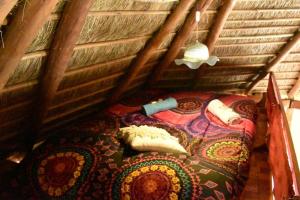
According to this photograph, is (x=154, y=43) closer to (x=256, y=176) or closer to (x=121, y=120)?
(x=121, y=120)

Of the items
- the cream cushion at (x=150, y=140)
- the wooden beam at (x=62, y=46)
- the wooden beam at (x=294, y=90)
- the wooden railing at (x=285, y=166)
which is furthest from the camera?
the wooden beam at (x=294, y=90)

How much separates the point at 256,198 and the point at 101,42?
204 centimetres

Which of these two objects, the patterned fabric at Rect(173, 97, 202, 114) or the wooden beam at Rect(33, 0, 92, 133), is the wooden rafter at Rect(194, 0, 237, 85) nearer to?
the patterned fabric at Rect(173, 97, 202, 114)

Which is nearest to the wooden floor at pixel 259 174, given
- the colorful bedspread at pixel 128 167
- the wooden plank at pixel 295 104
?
the colorful bedspread at pixel 128 167

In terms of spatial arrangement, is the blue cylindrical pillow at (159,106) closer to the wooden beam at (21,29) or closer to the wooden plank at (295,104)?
the wooden beam at (21,29)

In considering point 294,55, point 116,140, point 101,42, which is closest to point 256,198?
point 116,140

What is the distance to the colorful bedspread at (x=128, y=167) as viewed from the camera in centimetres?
203

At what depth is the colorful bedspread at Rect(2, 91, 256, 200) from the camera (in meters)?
2.03

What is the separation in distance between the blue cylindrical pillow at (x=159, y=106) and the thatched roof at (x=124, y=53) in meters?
0.44

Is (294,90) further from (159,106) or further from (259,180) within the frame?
(159,106)

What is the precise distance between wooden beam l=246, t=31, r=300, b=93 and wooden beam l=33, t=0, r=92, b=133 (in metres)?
3.06

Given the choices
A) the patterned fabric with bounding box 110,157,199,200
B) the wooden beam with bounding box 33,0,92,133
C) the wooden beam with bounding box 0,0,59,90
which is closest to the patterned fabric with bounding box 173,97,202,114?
the patterned fabric with bounding box 110,157,199,200

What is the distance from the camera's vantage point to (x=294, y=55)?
4.35m

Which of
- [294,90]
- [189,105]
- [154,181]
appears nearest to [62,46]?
[154,181]
